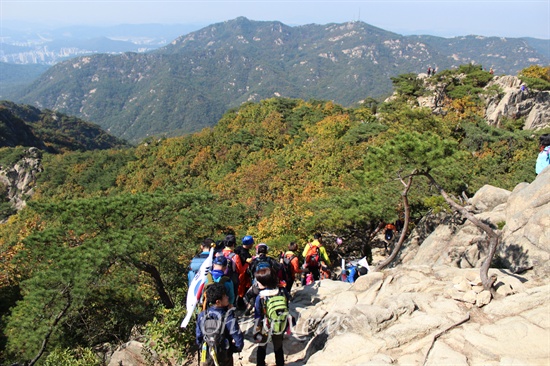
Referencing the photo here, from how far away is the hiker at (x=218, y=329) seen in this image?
449 cm

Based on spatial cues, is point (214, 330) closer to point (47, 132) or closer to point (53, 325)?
point (53, 325)

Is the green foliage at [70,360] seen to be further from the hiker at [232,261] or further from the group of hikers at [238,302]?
the hiker at [232,261]

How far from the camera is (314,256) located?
881 cm

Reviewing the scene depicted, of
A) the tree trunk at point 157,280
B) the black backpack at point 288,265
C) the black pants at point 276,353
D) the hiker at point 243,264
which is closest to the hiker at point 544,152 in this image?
the black backpack at point 288,265

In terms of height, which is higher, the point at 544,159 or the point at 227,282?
the point at 544,159

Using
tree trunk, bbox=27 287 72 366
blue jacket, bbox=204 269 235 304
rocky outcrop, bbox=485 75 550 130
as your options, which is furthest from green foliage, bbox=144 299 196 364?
rocky outcrop, bbox=485 75 550 130

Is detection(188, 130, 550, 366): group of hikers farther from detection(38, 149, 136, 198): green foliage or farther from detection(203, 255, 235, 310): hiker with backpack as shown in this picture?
detection(38, 149, 136, 198): green foliage

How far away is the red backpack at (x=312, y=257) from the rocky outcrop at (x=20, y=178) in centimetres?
6130

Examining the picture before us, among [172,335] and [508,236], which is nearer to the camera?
[172,335]

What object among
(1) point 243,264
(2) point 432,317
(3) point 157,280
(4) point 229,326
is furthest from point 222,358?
(3) point 157,280

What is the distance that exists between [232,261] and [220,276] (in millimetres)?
691

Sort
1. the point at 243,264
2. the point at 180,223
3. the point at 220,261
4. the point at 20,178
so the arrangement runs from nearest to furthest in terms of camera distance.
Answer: the point at 220,261 < the point at 243,264 < the point at 180,223 < the point at 20,178

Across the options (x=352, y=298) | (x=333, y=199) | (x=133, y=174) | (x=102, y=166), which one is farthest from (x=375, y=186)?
(x=102, y=166)

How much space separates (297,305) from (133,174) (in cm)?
5354
